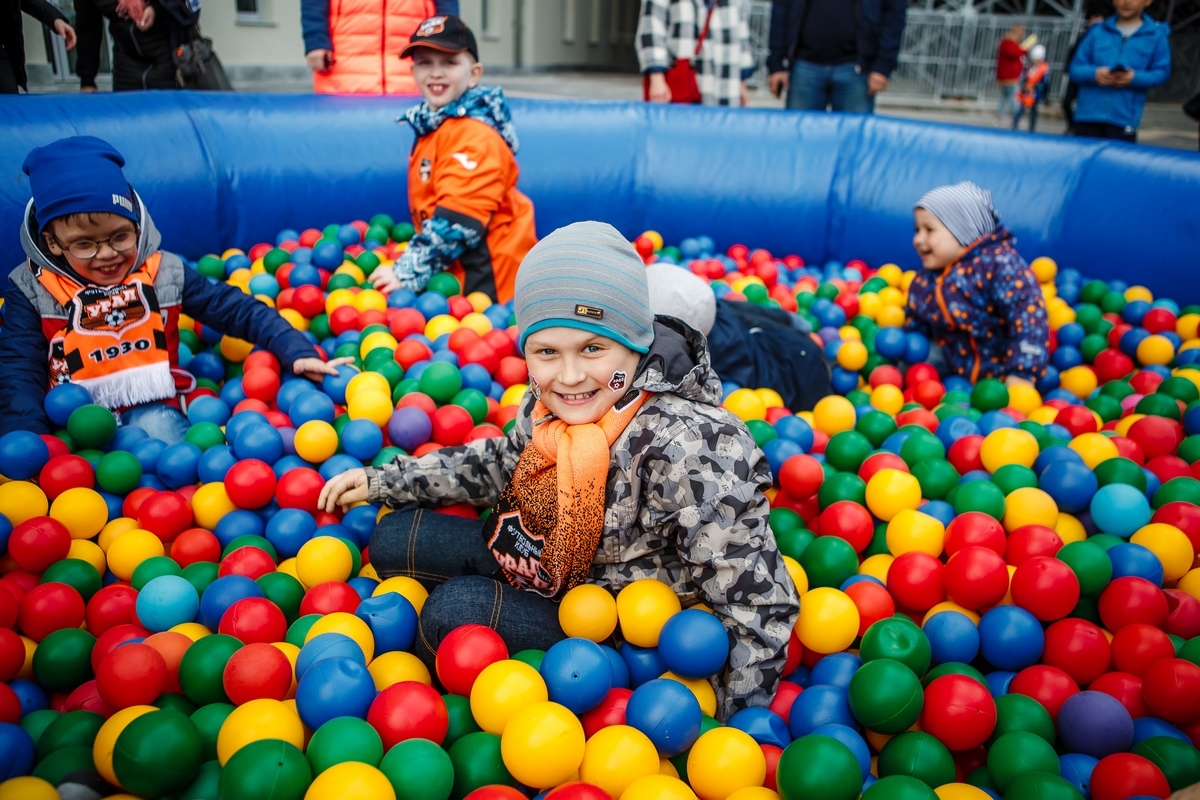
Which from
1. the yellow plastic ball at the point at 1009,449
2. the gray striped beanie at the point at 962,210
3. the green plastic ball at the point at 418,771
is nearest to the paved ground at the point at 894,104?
the gray striped beanie at the point at 962,210

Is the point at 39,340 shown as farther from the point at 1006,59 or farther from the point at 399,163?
the point at 1006,59

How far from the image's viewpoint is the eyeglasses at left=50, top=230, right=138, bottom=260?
2.22m

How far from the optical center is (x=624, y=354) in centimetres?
154

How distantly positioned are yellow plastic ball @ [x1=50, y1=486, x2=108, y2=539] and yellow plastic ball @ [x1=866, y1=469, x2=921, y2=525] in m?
1.87

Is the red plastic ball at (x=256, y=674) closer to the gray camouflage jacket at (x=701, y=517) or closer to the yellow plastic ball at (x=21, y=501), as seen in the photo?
the gray camouflage jacket at (x=701, y=517)

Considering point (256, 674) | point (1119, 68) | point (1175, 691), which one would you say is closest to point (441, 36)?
point (256, 674)

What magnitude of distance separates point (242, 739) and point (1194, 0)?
19588mm

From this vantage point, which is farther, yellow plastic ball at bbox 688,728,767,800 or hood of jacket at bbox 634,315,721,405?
hood of jacket at bbox 634,315,721,405

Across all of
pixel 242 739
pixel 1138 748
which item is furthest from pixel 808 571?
pixel 242 739

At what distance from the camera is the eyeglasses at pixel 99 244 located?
222 cm

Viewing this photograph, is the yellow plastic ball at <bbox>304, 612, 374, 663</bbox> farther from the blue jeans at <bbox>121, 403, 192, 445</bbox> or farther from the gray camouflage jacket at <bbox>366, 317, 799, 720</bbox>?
the blue jeans at <bbox>121, 403, 192, 445</bbox>

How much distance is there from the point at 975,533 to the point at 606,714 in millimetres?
949

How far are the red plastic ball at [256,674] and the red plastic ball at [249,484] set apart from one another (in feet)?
2.20

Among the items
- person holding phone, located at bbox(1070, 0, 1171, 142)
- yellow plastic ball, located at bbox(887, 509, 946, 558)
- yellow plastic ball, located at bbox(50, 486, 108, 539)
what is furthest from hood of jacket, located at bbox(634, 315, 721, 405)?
person holding phone, located at bbox(1070, 0, 1171, 142)
